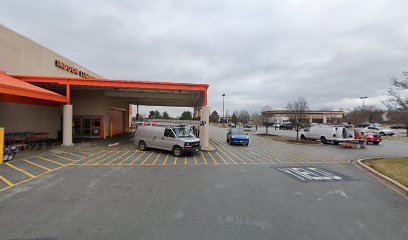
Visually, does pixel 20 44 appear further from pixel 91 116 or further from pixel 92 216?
pixel 92 216

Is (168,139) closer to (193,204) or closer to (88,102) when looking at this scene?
(193,204)

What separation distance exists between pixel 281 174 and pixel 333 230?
4710mm

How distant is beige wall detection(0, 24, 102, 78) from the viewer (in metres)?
14.7

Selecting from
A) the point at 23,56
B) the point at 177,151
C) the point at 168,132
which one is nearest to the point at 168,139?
the point at 168,132

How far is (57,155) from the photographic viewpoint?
→ 12.1 m

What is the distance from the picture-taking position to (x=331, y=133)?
20.5 metres

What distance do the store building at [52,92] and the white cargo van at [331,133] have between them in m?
13.3

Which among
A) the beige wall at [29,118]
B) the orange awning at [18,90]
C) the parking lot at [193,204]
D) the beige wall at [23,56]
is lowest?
the parking lot at [193,204]

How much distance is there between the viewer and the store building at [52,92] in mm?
14424

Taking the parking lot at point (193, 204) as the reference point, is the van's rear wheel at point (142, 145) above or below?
above

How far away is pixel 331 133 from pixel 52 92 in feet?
81.3

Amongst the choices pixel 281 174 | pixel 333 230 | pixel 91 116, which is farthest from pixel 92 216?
pixel 91 116

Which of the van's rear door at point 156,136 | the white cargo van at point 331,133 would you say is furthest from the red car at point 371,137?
the van's rear door at point 156,136

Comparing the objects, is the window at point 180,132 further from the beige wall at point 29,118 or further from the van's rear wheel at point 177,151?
the beige wall at point 29,118
